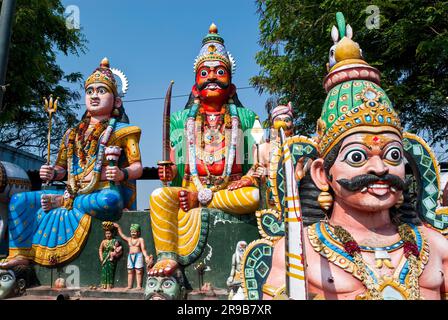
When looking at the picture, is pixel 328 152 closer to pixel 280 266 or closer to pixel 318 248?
pixel 318 248

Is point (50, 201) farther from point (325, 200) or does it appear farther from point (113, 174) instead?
point (325, 200)

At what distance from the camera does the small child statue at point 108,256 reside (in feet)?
14.8

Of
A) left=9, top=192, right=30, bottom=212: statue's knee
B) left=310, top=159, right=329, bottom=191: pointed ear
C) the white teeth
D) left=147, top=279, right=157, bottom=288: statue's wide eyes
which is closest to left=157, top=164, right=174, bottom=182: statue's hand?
left=147, top=279, right=157, bottom=288: statue's wide eyes

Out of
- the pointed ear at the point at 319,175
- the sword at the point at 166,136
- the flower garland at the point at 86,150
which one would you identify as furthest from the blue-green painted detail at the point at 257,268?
the flower garland at the point at 86,150

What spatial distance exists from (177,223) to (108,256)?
843 millimetres

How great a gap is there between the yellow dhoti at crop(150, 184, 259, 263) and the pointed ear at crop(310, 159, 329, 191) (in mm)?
1314

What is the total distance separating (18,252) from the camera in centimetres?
482

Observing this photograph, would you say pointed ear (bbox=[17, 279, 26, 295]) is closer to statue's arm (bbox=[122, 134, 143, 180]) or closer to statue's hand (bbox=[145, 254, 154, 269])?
statue's hand (bbox=[145, 254, 154, 269])

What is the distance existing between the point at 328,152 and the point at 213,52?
9.25 feet

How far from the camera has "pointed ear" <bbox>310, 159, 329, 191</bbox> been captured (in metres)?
2.91

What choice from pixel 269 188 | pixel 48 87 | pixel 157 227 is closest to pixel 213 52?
pixel 157 227

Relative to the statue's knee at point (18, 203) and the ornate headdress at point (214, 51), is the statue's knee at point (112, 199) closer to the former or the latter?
the statue's knee at point (18, 203)

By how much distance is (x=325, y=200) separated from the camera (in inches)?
114

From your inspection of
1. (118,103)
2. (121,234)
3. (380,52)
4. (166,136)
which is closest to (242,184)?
(166,136)
